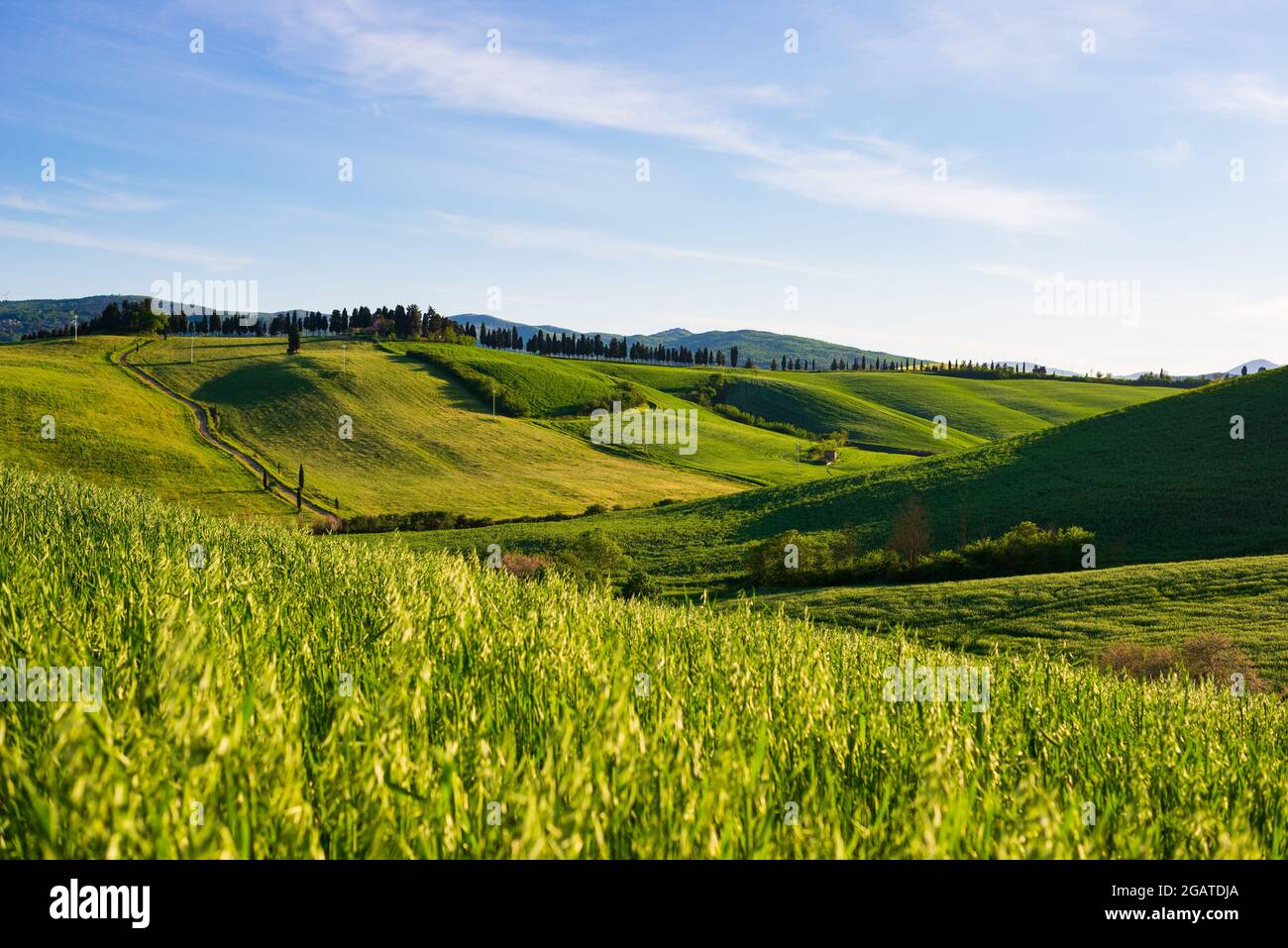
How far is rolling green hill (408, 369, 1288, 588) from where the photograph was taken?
53.2m

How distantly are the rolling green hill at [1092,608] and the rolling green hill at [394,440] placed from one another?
55901 mm

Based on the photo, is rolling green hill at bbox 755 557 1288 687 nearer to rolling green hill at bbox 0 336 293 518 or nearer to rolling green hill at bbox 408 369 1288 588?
rolling green hill at bbox 408 369 1288 588

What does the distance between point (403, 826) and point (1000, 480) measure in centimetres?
7334

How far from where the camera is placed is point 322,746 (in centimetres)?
297

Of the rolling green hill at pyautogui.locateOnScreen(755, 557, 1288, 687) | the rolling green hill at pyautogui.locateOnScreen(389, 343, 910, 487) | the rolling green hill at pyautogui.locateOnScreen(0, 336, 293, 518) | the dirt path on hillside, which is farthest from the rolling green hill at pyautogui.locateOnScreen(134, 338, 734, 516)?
the rolling green hill at pyautogui.locateOnScreen(755, 557, 1288, 687)

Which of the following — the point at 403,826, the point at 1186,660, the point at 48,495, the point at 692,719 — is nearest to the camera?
the point at 403,826

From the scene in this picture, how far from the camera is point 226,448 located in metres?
101

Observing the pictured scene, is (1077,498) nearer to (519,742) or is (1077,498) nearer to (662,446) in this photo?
(519,742)

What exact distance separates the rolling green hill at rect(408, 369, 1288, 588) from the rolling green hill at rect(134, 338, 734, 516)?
2051cm

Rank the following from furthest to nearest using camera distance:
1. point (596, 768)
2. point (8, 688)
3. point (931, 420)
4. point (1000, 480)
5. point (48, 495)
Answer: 1. point (931, 420)
2. point (1000, 480)
3. point (48, 495)
4. point (8, 688)
5. point (596, 768)

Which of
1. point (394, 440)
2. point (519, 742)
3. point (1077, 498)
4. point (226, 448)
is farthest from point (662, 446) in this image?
point (519, 742)

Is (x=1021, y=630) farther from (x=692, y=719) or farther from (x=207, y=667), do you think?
(x=207, y=667)

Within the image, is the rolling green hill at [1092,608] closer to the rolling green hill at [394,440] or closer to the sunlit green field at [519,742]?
the sunlit green field at [519,742]
